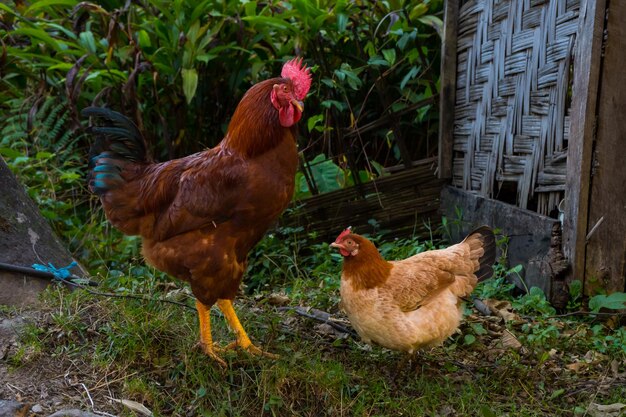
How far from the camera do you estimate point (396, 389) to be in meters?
3.38

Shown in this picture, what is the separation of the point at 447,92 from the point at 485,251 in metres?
2.32

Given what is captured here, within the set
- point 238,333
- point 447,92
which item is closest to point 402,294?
point 238,333

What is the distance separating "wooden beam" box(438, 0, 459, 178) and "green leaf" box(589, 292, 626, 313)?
2.15 meters

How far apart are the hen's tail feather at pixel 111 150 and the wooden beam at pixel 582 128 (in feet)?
8.13

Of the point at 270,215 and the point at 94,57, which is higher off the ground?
the point at 94,57

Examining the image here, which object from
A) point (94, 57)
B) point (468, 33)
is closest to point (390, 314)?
point (468, 33)

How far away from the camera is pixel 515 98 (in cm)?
479

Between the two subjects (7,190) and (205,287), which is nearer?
(205,287)

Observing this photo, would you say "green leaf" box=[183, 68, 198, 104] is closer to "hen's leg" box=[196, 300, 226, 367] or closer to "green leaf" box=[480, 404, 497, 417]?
"hen's leg" box=[196, 300, 226, 367]

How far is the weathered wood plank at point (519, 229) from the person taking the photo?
4.29 metres

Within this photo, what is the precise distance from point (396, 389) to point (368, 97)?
369 cm

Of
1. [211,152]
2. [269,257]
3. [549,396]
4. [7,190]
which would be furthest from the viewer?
Answer: [269,257]

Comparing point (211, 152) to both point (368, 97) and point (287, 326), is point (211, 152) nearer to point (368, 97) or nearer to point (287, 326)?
point (287, 326)

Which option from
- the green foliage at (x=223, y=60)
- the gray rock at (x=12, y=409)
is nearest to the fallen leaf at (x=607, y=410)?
the gray rock at (x=12, y=409)
